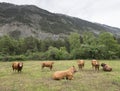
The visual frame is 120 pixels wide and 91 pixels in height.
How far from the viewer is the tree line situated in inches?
2135

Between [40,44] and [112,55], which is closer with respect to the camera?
[112,55]

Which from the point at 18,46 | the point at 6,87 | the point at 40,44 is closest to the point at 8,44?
the point at 18,46

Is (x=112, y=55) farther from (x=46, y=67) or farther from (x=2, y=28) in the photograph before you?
(x=2, y=28)

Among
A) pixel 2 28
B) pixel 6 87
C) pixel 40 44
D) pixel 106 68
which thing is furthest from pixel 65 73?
pixel 2 28

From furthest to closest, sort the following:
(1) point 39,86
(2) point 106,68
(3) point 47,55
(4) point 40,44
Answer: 1. (4) point 40,44
2. (3) point 47,55
3. (2) point 106,68
4. (1) point 39,86

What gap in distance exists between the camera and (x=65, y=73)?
1742 cm

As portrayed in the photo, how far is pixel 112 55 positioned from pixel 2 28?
149813 millimetres

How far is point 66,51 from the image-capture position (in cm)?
6544

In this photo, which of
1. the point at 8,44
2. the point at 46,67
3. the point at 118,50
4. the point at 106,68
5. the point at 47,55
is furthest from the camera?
the point at 8,44

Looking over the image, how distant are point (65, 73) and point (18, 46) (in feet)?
222

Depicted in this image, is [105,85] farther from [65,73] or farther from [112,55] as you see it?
[112,55]

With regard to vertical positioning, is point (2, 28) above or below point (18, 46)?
above

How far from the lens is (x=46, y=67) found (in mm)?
26453

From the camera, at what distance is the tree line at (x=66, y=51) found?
54.2 meters
